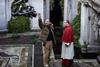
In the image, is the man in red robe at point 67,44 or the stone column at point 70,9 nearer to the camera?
the man in red robe at point 67,44

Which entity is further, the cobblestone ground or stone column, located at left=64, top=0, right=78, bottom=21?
stone column, located at left=64, top=0, right=78, bottom=21

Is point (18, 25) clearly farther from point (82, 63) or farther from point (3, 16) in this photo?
point (82, 63)

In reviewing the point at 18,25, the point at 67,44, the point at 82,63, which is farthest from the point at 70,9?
the point at 67,44

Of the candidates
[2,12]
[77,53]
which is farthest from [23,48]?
[2,12]

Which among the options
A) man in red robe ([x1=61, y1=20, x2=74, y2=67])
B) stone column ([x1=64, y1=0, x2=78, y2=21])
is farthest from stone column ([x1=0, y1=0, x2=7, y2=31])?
man in red robe ([x1=61, y1=20, x2=74, y2=67])

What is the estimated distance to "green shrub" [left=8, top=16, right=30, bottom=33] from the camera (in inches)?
896

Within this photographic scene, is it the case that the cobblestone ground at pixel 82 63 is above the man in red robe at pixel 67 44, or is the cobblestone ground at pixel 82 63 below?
below

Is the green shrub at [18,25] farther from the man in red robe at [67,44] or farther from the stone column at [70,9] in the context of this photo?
the man in red robe at [67,44]

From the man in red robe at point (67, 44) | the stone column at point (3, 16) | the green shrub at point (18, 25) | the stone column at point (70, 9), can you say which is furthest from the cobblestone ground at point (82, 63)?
the stone column at point (3, 16)

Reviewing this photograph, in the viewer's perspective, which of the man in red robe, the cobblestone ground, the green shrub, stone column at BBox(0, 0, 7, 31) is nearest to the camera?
the man in red robe

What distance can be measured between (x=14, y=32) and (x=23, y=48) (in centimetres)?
589

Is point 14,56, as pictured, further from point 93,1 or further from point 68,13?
point 68,13

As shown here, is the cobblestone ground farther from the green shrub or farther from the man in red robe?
the green shrub

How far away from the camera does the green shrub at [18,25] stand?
22.8 meters
